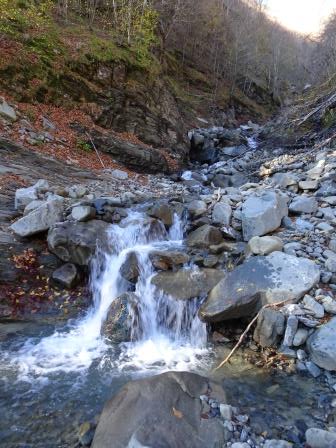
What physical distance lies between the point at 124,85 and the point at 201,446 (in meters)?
15.2

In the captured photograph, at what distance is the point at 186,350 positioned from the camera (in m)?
5.75

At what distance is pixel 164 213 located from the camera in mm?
8367

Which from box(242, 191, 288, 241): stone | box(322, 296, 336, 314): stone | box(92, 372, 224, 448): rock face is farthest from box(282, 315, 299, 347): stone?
box(242, 191, 288, 241): stone

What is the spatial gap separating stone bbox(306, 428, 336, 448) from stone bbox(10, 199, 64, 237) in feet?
18.5

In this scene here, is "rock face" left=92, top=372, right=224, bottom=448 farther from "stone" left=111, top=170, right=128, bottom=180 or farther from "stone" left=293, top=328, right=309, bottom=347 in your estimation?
"stone" left=111, top=170, right=128, bottom=180

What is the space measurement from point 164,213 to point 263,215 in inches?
89.3

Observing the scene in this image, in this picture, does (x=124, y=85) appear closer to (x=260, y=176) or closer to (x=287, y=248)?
(x=260, y=176)

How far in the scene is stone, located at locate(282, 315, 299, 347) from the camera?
5.14m

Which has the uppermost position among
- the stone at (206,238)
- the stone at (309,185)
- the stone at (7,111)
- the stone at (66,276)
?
the stone at (7,111)

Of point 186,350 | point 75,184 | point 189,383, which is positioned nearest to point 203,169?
point 75,184

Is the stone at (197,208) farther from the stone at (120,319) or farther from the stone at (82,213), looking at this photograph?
the stone at (120,319)

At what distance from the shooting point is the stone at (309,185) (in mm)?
8930

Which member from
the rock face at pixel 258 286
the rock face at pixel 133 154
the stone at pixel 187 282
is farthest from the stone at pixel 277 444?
the rock face at pixel 133 154

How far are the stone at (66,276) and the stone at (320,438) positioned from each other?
182 inches
